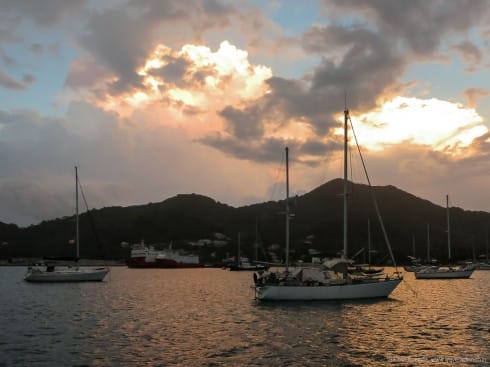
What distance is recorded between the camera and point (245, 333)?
3309cm

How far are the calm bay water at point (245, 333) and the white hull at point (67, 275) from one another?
110 ft

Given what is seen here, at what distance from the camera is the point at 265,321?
38.4m

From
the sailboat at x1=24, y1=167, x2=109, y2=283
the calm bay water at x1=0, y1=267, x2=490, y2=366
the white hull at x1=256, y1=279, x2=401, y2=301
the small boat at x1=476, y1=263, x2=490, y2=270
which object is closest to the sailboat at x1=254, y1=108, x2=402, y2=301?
the white hull at x1=256, y1=279, x2=401, y2=301

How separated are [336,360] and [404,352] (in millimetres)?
4339

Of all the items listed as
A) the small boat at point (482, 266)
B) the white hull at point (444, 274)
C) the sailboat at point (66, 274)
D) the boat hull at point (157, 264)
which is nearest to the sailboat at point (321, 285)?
the sailboat at point (66, 274)

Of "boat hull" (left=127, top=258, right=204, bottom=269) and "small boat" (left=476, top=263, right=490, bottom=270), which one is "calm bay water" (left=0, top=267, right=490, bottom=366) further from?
"boat hull" (left=127, top=258, right=204, bottom=269)

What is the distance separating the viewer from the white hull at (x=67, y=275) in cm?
8638

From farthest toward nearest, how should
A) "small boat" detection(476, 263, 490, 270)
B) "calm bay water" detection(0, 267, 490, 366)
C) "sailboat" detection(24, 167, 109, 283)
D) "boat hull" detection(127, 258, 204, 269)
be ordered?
"boat hull" detection(127, 258, 204, 269), "small boat" detection(476, 263, 490, 270), "sailboat" detection(24, 167, 109, 283), "calm bay water" detection(0, 267, 490, 366)

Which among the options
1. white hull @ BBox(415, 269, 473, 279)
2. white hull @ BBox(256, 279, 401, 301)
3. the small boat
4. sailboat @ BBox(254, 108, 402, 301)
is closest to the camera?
white hull @ BBox(256, 279, 401, 301)

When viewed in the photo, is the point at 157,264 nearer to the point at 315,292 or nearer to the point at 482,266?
the point at 482,266

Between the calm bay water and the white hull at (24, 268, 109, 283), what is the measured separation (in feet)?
110

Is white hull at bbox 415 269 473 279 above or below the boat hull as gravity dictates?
above

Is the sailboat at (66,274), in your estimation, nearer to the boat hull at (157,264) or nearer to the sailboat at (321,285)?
the sailboat at (321,285)

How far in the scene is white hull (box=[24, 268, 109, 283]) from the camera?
283 feet
